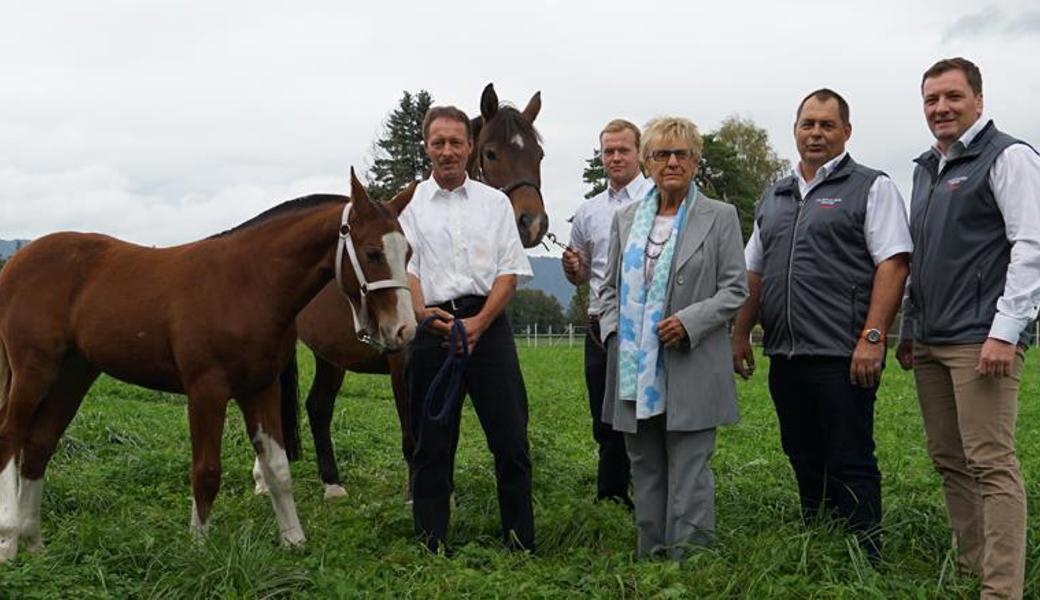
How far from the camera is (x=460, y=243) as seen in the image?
446cm

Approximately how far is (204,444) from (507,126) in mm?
2762

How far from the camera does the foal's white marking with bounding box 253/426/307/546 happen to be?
4840 mm

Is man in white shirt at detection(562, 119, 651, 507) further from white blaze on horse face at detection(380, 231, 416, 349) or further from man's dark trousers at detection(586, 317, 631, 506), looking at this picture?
white blaze on horse face at detection(380, 231, 416, 349)

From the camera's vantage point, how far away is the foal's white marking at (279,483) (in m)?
4.84

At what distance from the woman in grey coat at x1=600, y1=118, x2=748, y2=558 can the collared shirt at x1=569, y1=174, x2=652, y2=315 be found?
45.9 inches

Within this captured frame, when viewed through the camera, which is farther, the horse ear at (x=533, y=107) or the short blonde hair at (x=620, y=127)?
the horse ear at (x=533, y=107)

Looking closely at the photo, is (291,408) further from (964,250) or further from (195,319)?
(964,250)

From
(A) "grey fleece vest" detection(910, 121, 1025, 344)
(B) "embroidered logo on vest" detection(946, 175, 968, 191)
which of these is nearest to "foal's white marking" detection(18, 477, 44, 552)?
(A) "grey fleece vest" detection(910, 121, 1025, 344)

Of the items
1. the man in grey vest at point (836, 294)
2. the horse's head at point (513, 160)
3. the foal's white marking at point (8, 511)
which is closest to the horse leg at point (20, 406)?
the foal's white marking at point (8, 511)

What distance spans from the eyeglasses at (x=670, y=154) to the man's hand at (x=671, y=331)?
717mm

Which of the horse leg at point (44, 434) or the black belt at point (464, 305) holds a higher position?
the black belt at point (464, 305)

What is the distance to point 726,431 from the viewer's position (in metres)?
9.84

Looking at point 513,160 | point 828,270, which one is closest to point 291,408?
point 513,160

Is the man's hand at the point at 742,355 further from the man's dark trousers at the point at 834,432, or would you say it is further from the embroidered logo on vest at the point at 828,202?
the embroidered logo on vest at the point at 828,202
